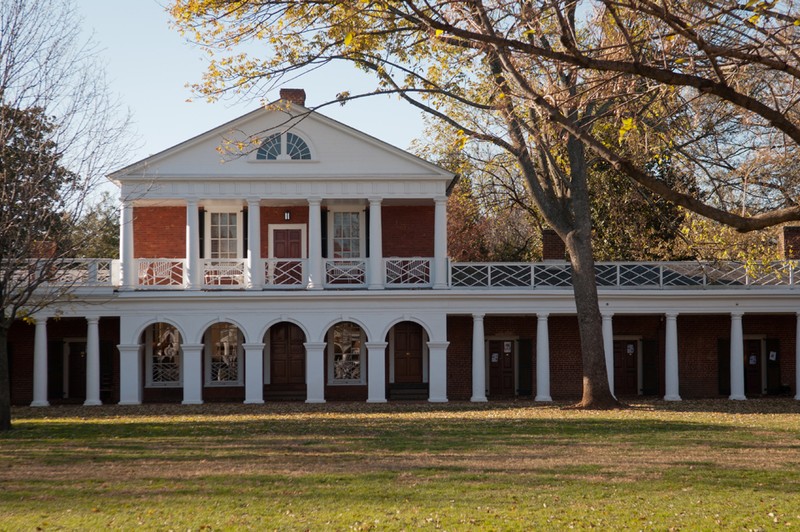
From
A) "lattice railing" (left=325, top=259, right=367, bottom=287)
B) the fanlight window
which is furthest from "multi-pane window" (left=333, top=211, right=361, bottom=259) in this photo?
the fanlight window

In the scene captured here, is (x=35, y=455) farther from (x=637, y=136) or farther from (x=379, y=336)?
(x=379, y=336)

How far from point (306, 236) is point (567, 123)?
70.6ft

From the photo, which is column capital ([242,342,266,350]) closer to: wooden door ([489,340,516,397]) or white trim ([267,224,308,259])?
white trim ([267,224,308,259])

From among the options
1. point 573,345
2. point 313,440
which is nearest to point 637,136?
point 313,440

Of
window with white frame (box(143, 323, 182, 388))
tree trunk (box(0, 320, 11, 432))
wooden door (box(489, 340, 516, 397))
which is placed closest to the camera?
tree trunk (box(0, 320, 11, 432))

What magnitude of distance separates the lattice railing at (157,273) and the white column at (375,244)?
5.67 meters

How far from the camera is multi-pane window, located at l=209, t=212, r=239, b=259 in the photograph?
31.2 m

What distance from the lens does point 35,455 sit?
16344 mm

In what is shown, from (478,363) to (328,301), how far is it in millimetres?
4851

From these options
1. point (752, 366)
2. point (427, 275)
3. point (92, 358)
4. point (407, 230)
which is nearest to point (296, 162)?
point (407, 230)

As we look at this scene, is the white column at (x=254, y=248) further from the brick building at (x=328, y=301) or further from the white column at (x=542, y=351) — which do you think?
the white column at (x=542, y=351)

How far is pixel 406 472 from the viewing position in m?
14.1

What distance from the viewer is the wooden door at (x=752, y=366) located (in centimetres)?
3256

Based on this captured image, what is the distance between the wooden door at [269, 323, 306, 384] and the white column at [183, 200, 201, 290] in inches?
137
